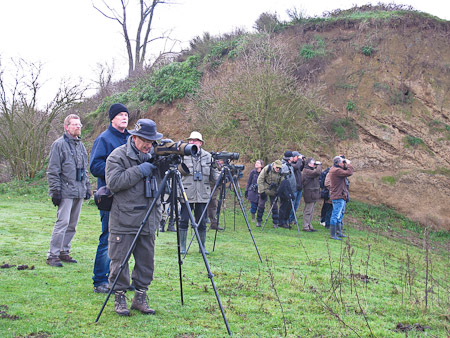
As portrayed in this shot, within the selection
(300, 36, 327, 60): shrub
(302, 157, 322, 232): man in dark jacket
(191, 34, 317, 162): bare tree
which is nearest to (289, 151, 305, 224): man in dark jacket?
(302, 157, 322, 232): man in dark jacket

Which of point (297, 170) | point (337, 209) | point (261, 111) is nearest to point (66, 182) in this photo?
point (337, 209)

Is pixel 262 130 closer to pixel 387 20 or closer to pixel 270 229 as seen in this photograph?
pixel 270 229

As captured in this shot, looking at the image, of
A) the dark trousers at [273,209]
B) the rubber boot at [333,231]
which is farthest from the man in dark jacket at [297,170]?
the rubber boot at [333,231]

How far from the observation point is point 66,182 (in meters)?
6.51

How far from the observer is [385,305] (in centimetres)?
579

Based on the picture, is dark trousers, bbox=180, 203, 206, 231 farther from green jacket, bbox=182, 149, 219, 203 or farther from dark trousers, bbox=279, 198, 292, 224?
dark trousers, bbox=279, 198, 292, 224

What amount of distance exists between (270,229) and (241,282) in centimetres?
721

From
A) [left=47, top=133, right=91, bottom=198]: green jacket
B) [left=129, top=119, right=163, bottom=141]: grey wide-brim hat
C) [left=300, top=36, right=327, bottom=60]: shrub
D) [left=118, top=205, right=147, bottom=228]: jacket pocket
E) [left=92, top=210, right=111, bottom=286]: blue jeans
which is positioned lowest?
[left=92, top=210, right=111, bottom=286]: blue jeans

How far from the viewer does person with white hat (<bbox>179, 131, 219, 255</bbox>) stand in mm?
8000

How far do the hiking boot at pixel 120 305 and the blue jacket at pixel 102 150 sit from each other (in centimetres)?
122

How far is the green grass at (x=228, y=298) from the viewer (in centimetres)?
438

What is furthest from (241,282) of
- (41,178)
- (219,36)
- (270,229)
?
(219,36)

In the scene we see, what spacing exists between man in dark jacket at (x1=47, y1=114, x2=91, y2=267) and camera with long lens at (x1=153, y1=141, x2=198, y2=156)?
2.37 metres

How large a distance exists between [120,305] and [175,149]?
1.70 meters
